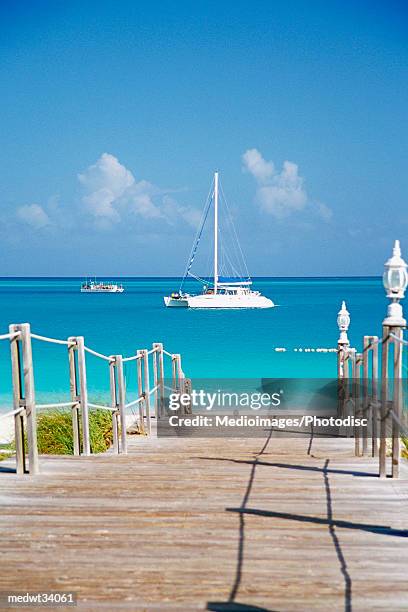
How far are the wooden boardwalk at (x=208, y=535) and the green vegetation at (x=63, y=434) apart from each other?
2.72 m

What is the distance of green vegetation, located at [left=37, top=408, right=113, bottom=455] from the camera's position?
825 cm

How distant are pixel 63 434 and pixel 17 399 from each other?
3731 mm

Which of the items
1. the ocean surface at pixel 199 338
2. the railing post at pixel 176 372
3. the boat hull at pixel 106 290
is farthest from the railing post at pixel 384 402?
the boat hull at pixel 106 290

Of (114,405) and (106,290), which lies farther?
(106,290)

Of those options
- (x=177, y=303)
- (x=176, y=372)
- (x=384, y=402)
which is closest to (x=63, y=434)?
(x=176, y=372)

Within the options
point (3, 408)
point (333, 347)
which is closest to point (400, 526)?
point (3, 408)

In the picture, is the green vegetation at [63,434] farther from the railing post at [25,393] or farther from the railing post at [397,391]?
the railing post at [397,391]

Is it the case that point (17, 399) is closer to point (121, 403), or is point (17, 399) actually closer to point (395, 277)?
point (121, 403)

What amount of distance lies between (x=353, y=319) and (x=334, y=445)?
5441 cm

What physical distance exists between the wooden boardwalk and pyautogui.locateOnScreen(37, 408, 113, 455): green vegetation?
272cm

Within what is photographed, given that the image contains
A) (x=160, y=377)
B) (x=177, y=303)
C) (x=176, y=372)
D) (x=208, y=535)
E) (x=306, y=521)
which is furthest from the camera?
(x=177, y=303)

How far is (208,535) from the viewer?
12.1ft

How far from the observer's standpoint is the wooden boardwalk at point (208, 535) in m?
3.00

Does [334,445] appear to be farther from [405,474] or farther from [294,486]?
[294,486]
